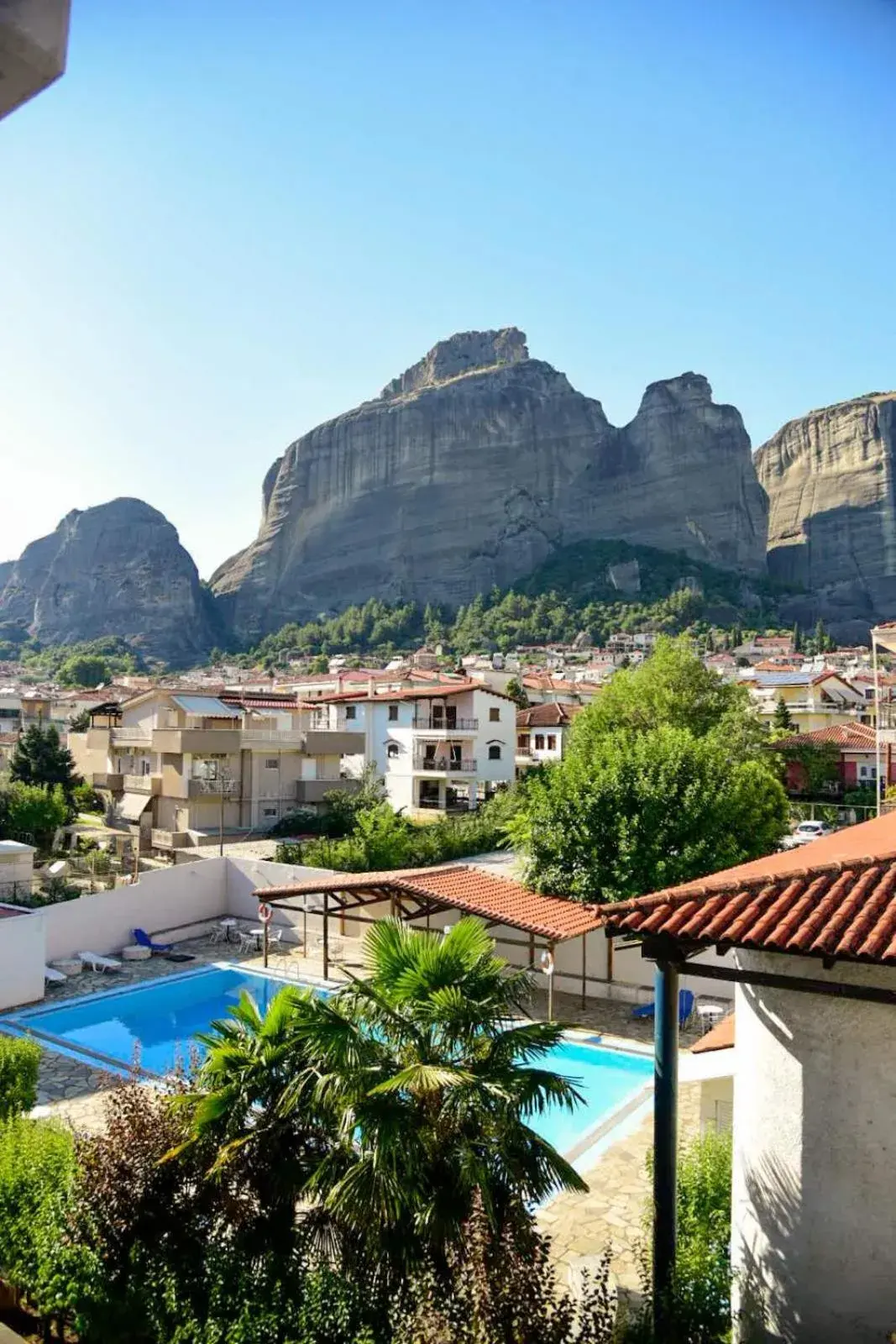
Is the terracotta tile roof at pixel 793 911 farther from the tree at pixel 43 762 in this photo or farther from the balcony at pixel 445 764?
the balcony at pixel 445 764

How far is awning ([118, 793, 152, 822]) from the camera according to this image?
121ft

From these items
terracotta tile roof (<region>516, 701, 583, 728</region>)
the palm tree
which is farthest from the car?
the palm tree

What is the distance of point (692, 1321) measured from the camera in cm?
601

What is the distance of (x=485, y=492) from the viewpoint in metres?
155

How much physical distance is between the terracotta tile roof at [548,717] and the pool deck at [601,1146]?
108 feet

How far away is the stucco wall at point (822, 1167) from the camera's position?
5.58m

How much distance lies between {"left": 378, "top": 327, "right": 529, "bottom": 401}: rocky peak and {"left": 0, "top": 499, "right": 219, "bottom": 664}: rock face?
176 feet

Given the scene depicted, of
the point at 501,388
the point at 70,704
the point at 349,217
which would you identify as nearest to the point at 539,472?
the point at 501,388

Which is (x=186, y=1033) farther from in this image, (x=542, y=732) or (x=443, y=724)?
(x=542, y=732)

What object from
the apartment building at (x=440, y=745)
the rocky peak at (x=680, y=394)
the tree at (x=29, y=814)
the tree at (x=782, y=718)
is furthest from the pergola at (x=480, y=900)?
the rocky peak at (x=680, y=394)

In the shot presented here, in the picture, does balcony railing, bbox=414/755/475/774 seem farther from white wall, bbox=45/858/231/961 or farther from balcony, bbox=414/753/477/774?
white wall, bbox=45/858/231/961

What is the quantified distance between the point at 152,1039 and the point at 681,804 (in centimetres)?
1159

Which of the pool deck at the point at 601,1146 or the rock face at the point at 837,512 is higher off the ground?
the rock face at the point at 837,512

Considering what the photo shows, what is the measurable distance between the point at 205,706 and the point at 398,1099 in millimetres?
34335
